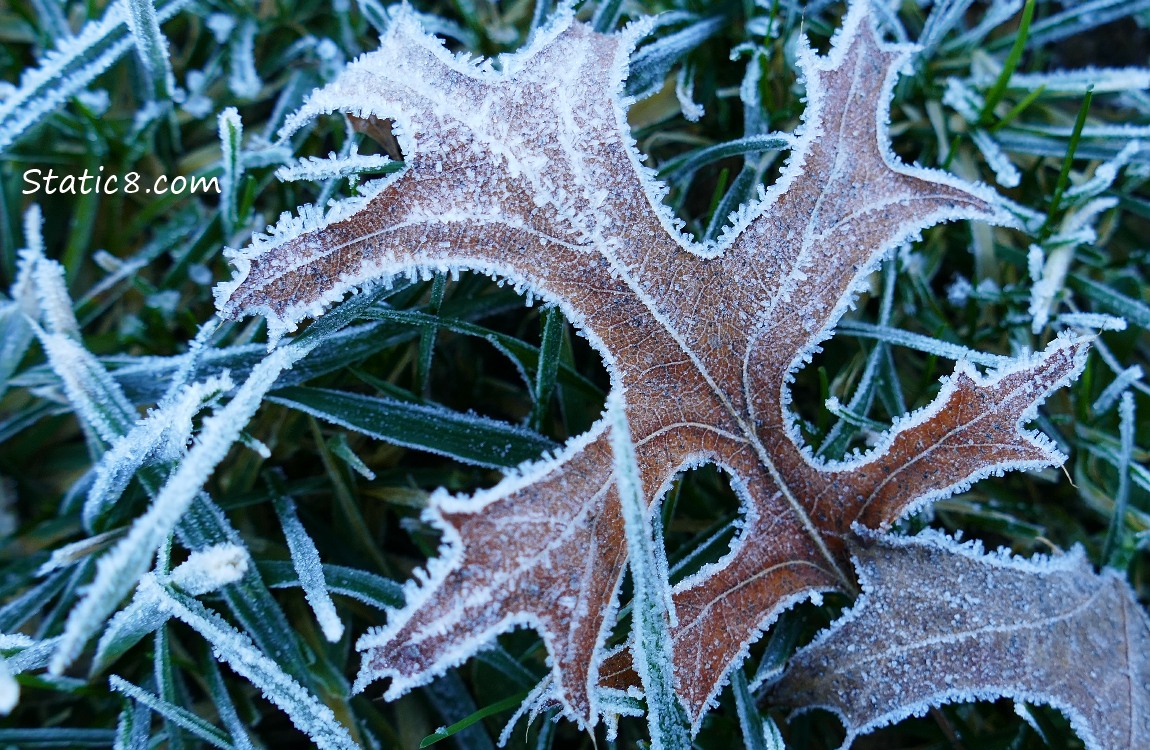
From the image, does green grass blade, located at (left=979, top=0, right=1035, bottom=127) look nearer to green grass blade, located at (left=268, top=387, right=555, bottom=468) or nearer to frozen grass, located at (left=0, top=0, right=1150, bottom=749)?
frozen grass, located at (left=0, top=0, right=1150, bottom=749)

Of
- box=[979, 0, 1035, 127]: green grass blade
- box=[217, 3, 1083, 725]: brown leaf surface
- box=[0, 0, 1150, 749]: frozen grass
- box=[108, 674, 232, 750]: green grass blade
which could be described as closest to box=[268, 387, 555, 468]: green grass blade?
box=[0, 0, 1150, 749]: frozen grass

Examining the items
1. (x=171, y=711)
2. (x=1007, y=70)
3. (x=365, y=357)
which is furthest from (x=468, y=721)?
(x=1007, y=70)

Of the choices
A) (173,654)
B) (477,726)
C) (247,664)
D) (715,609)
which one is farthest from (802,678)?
(173,654)

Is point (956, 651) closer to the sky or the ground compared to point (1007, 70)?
closer to the ground

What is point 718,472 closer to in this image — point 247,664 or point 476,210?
point 476,210

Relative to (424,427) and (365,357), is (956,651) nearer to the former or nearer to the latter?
(424,427)

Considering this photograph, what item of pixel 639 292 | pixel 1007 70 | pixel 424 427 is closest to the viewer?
pixel 639 292

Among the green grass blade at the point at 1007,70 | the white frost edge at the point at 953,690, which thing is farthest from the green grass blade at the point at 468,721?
the green grass blade at the point at 1007,70
